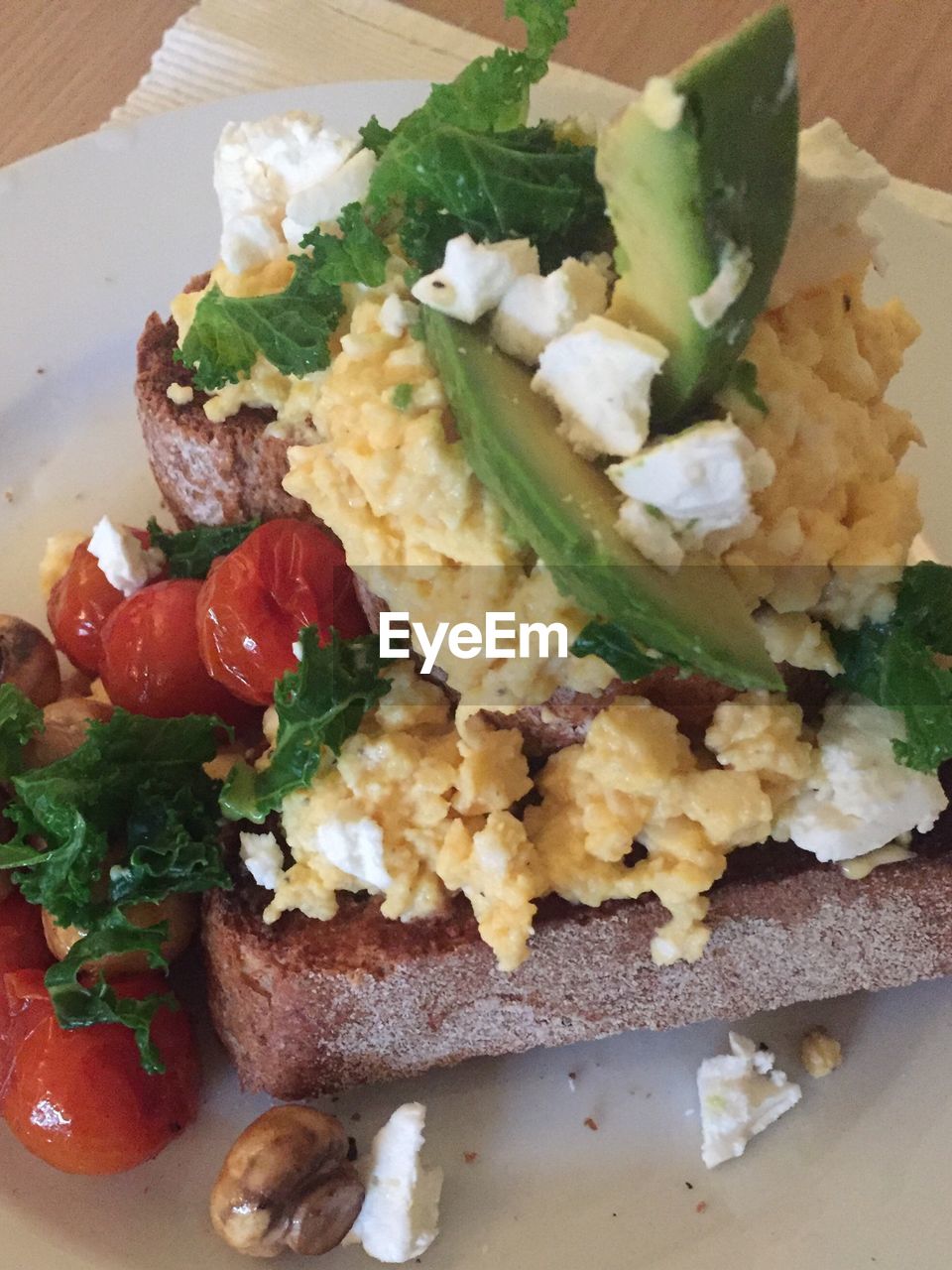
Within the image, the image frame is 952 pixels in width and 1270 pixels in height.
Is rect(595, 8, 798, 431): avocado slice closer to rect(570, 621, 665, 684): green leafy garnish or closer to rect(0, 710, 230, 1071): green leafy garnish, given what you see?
rect(570, 621, 665, 684): green leafy garnish

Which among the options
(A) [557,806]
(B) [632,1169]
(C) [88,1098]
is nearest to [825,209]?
(A) [557,806]

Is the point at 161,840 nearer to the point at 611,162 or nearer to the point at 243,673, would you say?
the point at 243,673

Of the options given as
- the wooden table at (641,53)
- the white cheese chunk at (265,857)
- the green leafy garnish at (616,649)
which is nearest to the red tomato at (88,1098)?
the white cheese chunk at (265,857)

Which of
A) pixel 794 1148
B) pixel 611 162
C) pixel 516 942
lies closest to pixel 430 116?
pixel 611 162

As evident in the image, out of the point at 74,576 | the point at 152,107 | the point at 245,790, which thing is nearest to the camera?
the point at 245,790

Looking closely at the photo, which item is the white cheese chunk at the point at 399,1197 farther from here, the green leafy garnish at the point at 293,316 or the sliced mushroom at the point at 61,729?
the green leafy garnish at the point at 293,316

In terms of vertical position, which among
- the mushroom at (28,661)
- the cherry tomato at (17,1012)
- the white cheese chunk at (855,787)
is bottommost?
the cherry tomato at (17,1012)
